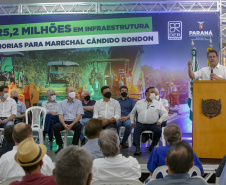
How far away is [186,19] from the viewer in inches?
287

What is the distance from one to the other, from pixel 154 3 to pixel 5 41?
3.64m

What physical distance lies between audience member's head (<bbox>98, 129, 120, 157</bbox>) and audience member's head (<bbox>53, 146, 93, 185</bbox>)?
1.04 m

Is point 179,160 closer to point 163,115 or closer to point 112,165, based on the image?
point 112,165

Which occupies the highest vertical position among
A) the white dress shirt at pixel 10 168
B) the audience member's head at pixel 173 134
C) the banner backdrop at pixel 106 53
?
the banner backdrop at pixel 106 53

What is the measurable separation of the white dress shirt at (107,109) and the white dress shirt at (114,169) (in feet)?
10.9

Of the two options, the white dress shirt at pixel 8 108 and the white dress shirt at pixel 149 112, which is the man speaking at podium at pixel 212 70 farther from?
the white dress shirt at pixel 8 108

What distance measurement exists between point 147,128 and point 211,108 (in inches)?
64.8

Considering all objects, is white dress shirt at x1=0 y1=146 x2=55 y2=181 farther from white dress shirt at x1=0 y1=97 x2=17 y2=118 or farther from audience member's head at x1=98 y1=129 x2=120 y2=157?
white dress shirt at x1=0 y1=97 x2=17 y2=118

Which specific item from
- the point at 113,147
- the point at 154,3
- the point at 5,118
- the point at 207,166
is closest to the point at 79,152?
the point at 113,147

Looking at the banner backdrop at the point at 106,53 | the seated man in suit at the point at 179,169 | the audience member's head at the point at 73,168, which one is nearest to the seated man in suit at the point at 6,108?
the banner backdrop at the point at 106,53

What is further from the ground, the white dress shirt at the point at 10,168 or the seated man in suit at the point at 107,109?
the seated man in suit at the point at 107,109

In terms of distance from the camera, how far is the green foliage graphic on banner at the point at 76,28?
7.33 m

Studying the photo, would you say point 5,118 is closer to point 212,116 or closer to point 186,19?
point 212,116

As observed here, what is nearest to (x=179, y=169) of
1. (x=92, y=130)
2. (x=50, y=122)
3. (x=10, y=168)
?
(x=10, y=168)
